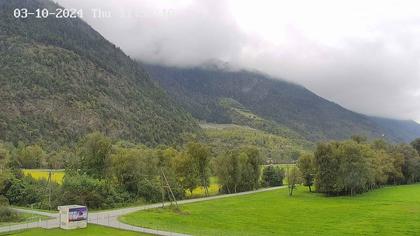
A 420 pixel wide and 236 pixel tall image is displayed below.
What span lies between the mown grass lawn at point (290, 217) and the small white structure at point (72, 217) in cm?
843

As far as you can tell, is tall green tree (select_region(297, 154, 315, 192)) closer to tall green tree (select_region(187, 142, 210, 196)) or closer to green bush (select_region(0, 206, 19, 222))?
tall green tree (select_region(187, 142, 210, 196))

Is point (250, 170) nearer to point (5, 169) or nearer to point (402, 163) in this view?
point (402, 163)

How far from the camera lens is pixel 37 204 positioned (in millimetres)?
100500

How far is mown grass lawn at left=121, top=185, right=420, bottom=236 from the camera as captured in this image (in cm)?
7312

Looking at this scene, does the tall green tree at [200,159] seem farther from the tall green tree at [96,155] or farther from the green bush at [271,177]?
the green bush at [271,177]

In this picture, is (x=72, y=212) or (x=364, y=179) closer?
(x=72, y=212)

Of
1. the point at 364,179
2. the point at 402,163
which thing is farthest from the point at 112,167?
the point at 402,163

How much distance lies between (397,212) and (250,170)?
208 ft

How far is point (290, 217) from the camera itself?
3526 inches

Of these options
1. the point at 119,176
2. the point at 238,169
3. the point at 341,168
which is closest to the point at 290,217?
the point at 119,176

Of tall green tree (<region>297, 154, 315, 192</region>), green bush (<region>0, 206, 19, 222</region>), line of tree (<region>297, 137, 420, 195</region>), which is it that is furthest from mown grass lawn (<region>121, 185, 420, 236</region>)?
tall green tree (<region>297, 154, 315, 192</region>)

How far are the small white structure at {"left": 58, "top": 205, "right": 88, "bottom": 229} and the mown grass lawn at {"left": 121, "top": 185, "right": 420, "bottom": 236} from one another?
8.43m

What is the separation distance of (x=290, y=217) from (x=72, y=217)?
40.2 meters

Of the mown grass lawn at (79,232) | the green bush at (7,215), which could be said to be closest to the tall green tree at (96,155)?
the green bush at (7,215)
